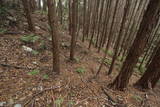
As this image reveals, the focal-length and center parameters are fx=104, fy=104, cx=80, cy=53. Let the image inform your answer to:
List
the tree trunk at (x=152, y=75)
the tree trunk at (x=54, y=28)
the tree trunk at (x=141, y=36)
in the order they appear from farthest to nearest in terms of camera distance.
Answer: the tree trunk at (x=152, y=75) < the tree trunk at (x=54, y=28) < the tree trunk at (x=141, y=36)

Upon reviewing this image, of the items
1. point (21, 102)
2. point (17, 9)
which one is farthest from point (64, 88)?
point (17, 9)

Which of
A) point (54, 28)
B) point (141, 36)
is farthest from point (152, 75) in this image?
point (54, 28)

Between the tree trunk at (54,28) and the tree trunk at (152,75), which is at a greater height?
the tree trunk at (54,28)

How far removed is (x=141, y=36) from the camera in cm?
325

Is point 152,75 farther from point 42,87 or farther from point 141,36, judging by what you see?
point 42,87

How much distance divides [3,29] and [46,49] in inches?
96.0

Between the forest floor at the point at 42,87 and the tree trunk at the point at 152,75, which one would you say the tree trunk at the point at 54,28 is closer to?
the forest floor at the point at 42,87

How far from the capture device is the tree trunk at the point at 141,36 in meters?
2.98

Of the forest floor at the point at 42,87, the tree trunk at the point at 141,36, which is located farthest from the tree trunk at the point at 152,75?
the tree trunk at the point at 141,36

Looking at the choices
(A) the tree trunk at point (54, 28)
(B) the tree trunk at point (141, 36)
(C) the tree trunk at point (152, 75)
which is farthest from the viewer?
(C) the tree trunk at point (152, 75)

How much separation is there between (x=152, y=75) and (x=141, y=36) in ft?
8.73

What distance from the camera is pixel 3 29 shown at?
552 cm

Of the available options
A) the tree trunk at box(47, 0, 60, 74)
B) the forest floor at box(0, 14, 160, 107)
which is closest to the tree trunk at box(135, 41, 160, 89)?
the forest floor at box(0, 14, 160, 107)

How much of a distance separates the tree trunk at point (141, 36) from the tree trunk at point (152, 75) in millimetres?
1579
